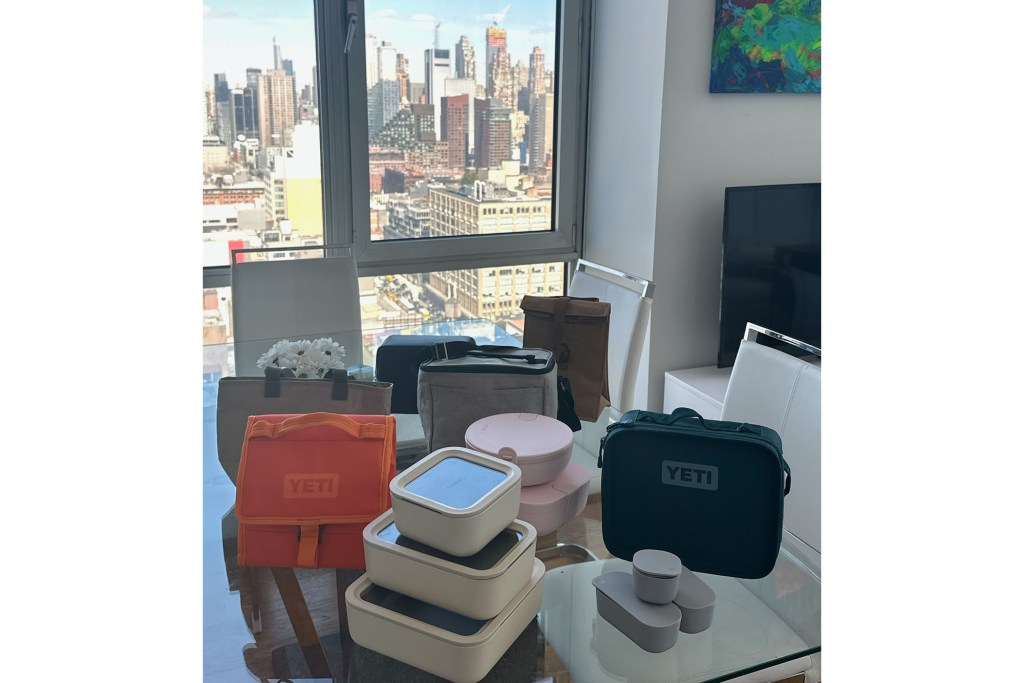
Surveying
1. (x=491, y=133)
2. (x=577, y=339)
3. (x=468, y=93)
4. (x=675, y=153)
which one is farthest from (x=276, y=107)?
(x=577, y=339)

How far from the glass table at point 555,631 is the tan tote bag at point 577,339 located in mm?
539

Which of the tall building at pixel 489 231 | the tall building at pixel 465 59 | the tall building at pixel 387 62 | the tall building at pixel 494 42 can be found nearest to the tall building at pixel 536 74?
the tall building at pixel 494 42

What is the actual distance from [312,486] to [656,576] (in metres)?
0.53

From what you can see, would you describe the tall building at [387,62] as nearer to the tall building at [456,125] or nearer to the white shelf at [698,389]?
the tall building at [456,125]

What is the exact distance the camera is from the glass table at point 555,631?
3.70 ft

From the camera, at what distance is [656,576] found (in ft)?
3.85

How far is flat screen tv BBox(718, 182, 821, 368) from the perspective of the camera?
3.03 meters

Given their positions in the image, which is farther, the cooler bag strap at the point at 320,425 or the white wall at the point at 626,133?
the white wall at the point at 626,133

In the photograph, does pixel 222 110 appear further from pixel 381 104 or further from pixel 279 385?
pixel 279 385

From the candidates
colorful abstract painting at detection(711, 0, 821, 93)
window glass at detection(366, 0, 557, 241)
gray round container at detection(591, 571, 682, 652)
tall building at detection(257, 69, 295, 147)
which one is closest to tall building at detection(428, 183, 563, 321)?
window glass at detection(366, 0, 557, 241)
